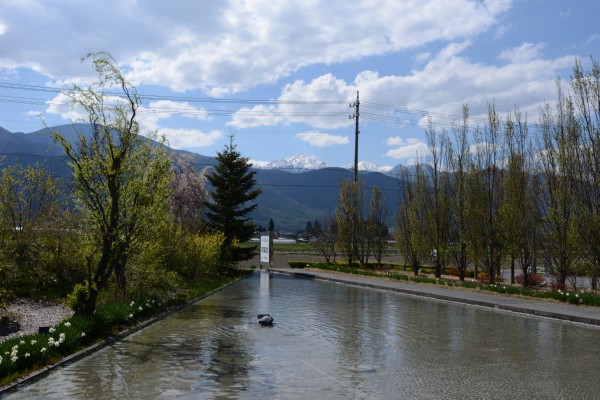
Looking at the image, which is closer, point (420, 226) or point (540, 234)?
point (540, 234)

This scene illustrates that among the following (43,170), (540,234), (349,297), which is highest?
(43,170)

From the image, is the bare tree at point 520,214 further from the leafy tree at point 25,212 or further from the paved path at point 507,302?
the leafy tree at point 25,212

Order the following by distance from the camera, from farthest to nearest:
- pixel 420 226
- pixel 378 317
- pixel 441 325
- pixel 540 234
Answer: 1. pixel 420 226
2. pixel 540 234
3. pixel 378 317
4. pixel 441 325

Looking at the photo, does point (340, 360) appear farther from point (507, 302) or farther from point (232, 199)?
point (232, 199)

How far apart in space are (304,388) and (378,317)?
8852mm

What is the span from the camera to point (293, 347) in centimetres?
1146

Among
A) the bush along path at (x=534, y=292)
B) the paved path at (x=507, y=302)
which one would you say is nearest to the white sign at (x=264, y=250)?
the bush along path at (x=534, y=292)

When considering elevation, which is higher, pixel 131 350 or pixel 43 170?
pixel 43 170

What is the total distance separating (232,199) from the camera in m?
40.4

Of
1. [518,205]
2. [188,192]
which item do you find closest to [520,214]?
[518,205]

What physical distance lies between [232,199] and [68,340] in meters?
30.5

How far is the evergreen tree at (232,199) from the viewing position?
130ft

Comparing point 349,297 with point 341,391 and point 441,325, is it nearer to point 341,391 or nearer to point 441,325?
point 441,325

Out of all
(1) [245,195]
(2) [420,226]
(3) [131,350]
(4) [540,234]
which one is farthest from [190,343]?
(1) [245,195]
